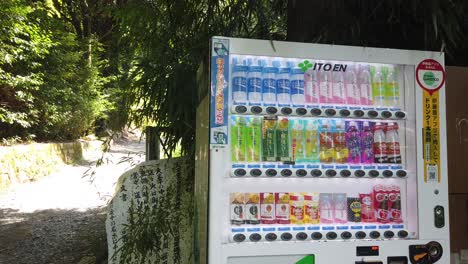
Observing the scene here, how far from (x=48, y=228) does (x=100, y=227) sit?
91 cm

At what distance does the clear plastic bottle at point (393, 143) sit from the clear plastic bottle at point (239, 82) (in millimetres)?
990

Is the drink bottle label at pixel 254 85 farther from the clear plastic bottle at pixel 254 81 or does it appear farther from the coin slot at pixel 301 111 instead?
the coin slot at pixel 301 111

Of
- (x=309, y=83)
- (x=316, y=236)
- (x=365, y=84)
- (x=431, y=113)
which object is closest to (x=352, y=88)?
(x=365, y=84)

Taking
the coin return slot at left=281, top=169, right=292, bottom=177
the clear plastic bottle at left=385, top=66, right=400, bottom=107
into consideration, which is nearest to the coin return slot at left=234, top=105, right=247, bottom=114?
the coin return slot at left=281, top=169, right=292, bottom=177

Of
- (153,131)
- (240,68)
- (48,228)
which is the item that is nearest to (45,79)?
(48,228)

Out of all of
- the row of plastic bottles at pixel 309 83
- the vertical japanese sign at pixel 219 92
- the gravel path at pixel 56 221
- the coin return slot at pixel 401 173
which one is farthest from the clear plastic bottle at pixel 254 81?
the gravel path at pixel 56 221

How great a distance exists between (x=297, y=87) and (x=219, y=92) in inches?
22.3

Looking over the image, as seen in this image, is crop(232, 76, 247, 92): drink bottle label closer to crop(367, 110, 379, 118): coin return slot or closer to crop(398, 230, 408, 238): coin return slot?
crop(367, 110, 379, 118): coin return slot

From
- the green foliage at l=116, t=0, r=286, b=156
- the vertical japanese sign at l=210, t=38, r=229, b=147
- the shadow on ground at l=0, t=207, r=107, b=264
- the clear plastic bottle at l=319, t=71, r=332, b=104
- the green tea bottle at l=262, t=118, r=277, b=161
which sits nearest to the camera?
the vertical japanese sign at l=210, t=38, r=229, b=147

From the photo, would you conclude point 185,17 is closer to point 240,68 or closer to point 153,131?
point 153,131

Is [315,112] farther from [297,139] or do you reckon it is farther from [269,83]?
[269,83]

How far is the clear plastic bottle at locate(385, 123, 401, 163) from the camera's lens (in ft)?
8.86

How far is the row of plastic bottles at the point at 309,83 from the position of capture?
8.52ft

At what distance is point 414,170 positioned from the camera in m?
2.65
